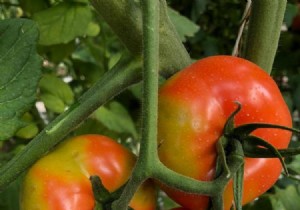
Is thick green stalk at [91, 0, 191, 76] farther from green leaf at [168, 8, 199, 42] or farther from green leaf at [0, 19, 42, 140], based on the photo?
green leaf at [168, 8, 199, 42]

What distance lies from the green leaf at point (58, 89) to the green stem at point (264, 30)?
0.41m

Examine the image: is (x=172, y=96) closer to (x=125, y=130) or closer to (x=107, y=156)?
(x=107, y=156)

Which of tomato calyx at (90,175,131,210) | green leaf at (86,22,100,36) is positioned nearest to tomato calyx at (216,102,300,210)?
tomato calyx at (90,175,131,210)

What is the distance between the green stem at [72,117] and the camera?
1.87ft

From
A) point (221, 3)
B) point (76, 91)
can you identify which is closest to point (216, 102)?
point (76, 91)

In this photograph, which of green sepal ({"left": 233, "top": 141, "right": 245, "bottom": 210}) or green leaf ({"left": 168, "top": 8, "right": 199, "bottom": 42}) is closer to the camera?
green sepal ({"left": 233, "top": 141, "right": 245, "bottom": 210})

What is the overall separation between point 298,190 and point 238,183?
0.43 m

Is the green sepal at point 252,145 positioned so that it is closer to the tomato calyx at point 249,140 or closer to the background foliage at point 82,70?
the tomato calyx at point 249,140

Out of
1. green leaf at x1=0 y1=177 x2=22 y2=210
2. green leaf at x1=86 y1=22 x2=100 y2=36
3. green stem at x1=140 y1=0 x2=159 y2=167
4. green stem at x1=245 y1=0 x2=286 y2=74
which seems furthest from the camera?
green leaf at x1=86 y1=22 x2=100 y2=36

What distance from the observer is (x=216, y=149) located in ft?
1.75

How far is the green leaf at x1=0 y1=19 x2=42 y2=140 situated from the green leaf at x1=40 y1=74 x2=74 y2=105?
326mm

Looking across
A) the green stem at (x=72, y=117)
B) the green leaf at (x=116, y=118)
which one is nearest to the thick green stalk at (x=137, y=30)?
the green stem at (x=72, y=117)

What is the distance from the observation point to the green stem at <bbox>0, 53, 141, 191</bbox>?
569 mm

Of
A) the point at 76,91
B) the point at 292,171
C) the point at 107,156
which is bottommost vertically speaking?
the point at 76,91
